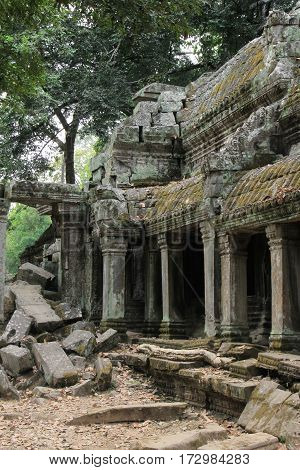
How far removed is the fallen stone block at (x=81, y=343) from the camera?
1107 centimetres

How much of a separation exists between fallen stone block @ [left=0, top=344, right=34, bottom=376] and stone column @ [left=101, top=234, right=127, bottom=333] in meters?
2.70

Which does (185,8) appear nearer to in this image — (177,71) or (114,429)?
(114,429)

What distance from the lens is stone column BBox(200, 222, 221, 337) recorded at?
10.4 metres

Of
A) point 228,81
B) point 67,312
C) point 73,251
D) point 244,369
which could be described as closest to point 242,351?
point 244,369

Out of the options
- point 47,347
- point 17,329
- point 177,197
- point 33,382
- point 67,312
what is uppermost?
point 177,197

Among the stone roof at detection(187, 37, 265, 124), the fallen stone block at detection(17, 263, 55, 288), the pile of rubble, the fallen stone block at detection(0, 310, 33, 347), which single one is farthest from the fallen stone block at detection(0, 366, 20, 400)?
the stone roof at detection(187, 37, 265, 124)

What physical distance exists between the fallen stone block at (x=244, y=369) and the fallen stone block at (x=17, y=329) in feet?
14.8

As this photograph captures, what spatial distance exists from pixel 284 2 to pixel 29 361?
1762 cm

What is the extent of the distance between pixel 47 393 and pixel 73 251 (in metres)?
6.07

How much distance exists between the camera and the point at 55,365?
9.80 metres

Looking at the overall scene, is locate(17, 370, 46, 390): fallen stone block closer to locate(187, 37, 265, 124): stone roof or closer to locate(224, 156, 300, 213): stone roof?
locate(224, 156, 300, 213): stone roof

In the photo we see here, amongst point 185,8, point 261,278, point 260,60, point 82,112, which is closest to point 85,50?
point 82,112

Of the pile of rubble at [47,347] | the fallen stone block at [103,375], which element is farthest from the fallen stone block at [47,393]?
the fallen stone block at [103,375]

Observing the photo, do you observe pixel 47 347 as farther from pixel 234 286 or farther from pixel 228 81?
pixel 228 81
